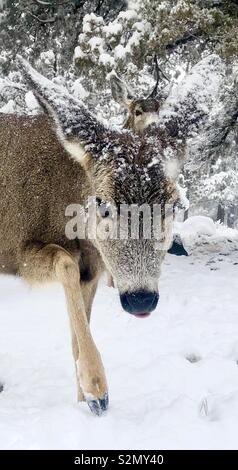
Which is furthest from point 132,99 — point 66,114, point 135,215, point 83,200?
point 135,215

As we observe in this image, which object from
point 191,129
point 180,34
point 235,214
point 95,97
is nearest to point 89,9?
point 95,97

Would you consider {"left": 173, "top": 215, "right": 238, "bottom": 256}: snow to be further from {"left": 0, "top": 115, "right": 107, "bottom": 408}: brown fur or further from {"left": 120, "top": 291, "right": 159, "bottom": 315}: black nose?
{"left": 120, "top": 291, "right": 159, "bottom": 315}: black nose

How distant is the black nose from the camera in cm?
348

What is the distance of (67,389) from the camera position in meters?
5.03

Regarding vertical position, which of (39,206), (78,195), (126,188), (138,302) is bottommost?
(138,302)

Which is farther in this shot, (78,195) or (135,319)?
(135,319)

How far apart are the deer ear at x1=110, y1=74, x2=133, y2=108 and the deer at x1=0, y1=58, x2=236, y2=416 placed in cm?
475

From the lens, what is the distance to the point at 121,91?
9852 millimetres

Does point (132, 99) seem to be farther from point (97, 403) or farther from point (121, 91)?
point (97, 403)

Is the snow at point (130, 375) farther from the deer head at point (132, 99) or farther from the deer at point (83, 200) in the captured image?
→ the deer head at point (132, 99)

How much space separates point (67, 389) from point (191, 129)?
2654 millimetres

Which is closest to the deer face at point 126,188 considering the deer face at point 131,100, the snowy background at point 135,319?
the snowy background at point 135,319

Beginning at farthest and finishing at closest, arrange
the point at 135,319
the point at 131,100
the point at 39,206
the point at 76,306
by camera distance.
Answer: the point at 131,100 → the point at 135,319 → the point at 39,206 → the point at 76,306

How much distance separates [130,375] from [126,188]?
243cm
